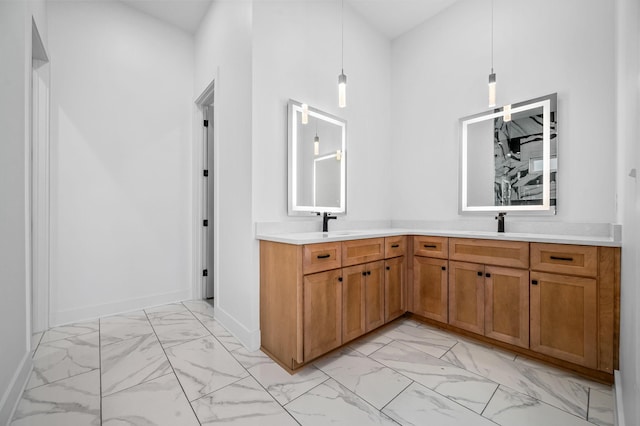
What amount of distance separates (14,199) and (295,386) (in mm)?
1951

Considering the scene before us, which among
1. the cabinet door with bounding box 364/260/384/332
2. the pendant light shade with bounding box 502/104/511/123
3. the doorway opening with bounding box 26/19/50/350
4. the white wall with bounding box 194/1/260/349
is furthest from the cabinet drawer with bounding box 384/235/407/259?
the doorway opening with bounding box 26/19/50/350

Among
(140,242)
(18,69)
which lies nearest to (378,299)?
(140,242)

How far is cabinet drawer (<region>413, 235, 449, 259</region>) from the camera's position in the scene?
2433mm

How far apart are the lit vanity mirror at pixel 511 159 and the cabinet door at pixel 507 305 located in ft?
2.27

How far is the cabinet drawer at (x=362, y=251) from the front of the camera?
6.88 ft

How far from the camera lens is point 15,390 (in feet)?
4.86

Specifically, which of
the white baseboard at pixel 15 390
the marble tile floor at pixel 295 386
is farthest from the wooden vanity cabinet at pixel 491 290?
the white baseboard at pixel 15 390

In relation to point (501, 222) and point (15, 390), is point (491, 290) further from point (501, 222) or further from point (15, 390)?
point (15, 390)

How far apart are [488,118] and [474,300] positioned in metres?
1.71

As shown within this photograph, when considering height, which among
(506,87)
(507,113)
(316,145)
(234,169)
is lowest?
(234,169)

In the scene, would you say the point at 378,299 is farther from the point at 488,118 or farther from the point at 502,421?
the point at 488,118

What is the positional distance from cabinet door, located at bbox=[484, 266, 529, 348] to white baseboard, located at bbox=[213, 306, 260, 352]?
1815 millimetres

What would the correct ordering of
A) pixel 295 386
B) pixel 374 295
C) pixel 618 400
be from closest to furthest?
pixel 618 400
pixel 295 386
pixel 374 295

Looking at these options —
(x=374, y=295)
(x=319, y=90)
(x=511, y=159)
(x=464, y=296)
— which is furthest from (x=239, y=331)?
(x=511, y=159)
